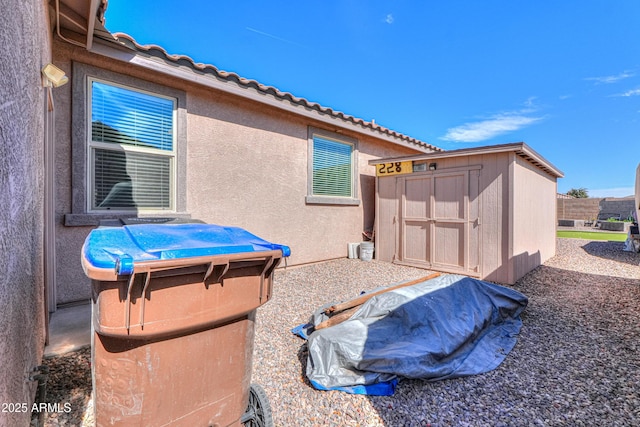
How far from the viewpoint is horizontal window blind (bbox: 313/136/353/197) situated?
7863 millimetres

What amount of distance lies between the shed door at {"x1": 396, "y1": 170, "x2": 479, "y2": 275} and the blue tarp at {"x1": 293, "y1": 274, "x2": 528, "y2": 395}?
10.0 feet

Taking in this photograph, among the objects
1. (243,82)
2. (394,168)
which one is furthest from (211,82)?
(394,168)

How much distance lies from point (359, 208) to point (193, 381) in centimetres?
779

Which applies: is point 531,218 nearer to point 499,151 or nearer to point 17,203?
point 499,151

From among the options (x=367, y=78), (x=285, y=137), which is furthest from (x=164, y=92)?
(x=367, y=78)

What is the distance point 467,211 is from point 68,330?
8021 millimetres

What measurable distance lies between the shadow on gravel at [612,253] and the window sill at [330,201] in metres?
8.87

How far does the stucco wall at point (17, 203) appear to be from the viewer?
1.45m

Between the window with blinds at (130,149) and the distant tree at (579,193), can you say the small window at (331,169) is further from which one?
the distant tree at (579,193)

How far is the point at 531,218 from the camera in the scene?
7652mm

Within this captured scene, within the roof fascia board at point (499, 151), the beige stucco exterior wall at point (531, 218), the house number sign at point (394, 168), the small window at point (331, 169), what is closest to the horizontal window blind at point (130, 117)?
the small window at point (331, 169)

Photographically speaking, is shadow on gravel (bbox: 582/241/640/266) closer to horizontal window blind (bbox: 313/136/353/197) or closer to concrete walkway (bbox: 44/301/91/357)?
horizontal window blind (bbox: 313/136/353/197)

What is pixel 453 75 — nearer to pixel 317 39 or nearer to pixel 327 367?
pixel 317 39

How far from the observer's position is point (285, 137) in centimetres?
707
